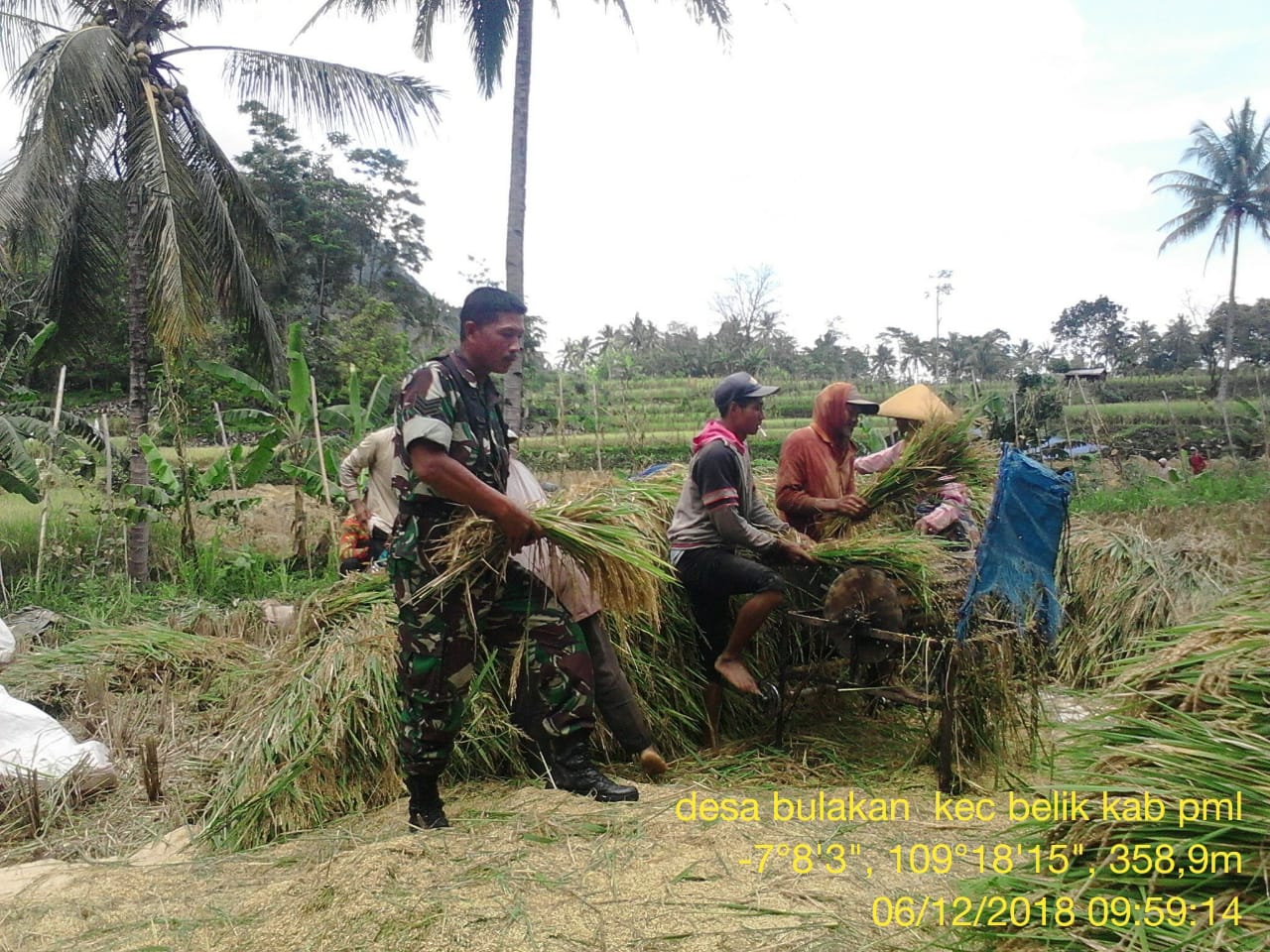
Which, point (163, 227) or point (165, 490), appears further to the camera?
point (165, 490)

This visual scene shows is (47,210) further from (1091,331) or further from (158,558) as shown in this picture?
(1091,331)

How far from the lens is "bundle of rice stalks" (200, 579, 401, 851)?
9.87 ft

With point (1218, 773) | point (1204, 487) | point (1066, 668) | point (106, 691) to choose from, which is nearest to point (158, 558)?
point (106, 691)

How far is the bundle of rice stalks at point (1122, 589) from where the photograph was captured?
214 inches

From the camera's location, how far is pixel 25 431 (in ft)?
25.6

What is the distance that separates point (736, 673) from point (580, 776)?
0.83m

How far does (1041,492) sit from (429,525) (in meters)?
2.12

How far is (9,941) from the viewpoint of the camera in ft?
7.55

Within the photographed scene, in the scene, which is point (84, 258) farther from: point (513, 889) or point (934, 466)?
point (513, 889)

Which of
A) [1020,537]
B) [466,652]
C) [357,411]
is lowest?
[466,652]

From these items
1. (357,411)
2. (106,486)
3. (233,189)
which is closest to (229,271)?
(233,189)

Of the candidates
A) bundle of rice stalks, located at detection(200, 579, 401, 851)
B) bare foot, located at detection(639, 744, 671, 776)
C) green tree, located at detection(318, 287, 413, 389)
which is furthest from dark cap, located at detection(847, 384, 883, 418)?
green tree, located at detection(318, 287, 413, 389)

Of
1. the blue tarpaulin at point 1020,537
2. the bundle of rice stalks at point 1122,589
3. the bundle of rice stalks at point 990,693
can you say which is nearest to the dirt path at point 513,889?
the bundle of rice stalks at point 990,693

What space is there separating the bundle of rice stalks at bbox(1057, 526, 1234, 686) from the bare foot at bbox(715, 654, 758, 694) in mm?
2675
